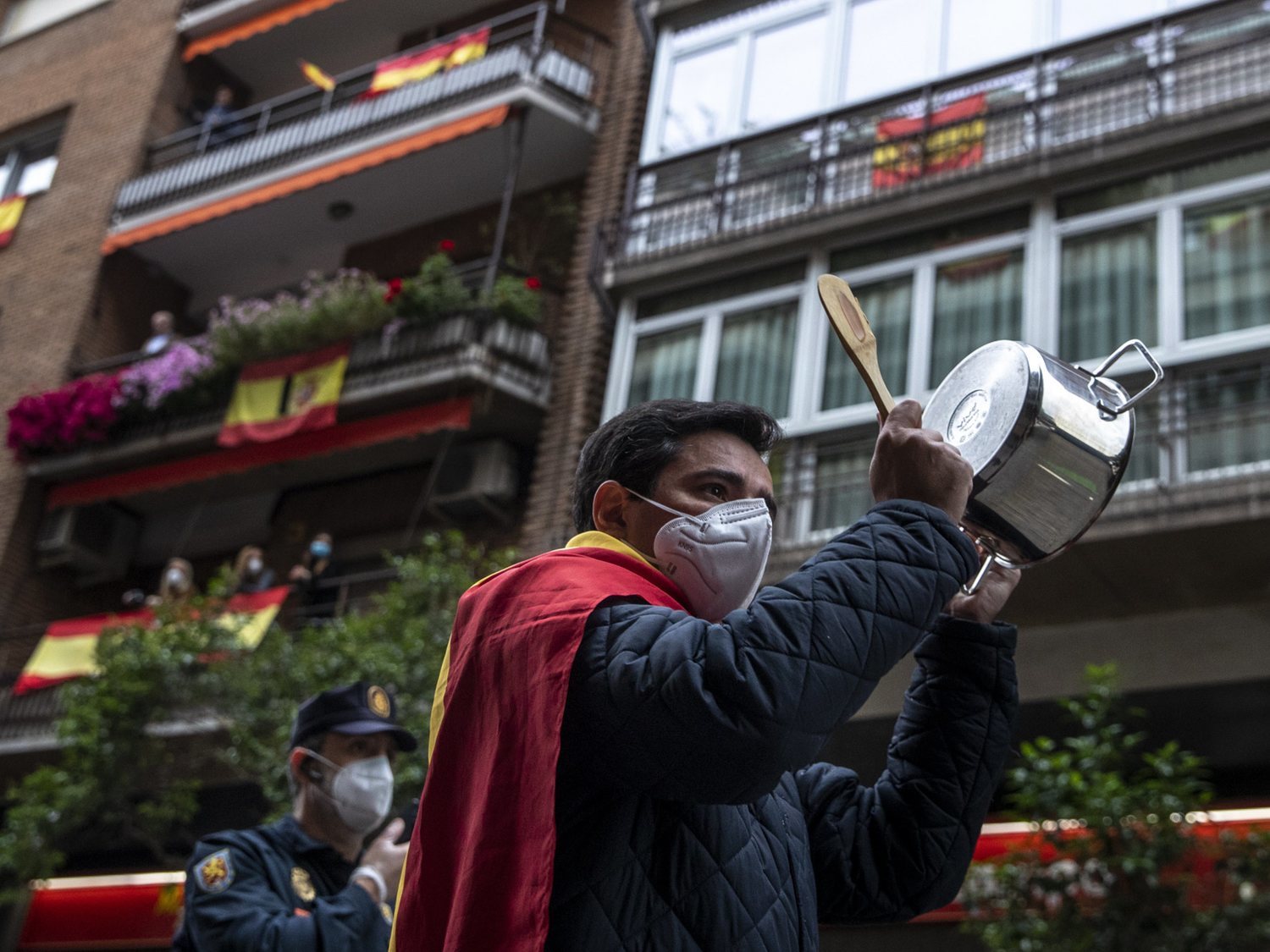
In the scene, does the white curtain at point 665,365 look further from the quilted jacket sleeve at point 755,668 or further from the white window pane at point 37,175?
the quilted jacket sleeve at point 755,668

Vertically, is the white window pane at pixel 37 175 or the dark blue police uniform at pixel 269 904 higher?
the white window pane at pixel 37 175

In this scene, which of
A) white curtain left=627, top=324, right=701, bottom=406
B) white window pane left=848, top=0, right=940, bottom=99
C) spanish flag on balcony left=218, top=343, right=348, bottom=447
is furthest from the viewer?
spanish flag on balcony left=218, top=343, right=348, bottom=447

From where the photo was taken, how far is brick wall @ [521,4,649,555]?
580 inches

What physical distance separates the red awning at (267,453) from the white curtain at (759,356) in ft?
10.4

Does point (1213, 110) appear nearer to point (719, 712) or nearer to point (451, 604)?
point (451, 604)

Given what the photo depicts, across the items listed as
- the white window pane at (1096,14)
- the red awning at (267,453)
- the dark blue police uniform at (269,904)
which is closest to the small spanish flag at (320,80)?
the red awning at (267,453)

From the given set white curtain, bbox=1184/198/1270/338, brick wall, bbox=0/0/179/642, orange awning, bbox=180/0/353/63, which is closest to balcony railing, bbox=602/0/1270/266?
white curtain, bbox=1184/198/1270/338

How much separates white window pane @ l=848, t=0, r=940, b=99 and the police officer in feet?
35.8

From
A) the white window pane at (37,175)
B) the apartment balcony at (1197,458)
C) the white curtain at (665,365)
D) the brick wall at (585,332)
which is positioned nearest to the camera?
the apartment balcony at (1197,458)

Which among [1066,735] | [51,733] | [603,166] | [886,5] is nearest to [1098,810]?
[1066,735]

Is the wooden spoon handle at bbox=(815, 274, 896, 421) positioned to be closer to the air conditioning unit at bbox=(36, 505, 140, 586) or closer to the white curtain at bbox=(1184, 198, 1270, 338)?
the white curtain at bbox=(1184, 198, 1270, 338)

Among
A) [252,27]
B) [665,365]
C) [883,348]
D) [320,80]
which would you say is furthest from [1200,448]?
[252,27]

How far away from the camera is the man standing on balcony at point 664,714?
1.94 meters

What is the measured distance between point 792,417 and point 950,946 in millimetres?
4420
